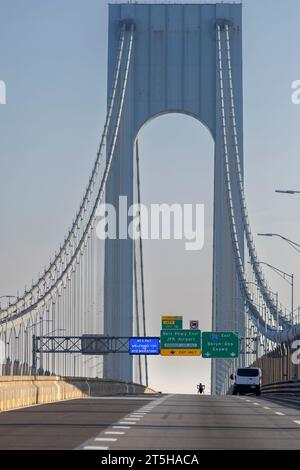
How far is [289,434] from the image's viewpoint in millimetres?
19406

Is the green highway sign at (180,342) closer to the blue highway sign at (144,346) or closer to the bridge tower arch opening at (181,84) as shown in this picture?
the blue highway sign at (144,346)

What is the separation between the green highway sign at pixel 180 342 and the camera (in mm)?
104125

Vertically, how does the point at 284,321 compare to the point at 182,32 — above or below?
below

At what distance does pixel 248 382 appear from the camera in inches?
2916

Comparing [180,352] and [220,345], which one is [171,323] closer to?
[180,352]

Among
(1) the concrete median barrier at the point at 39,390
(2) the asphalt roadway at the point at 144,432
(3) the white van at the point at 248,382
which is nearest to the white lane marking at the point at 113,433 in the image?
(2) the asphalt roadway at the point at 144,432

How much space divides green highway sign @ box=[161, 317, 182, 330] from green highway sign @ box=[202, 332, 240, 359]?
14.1ft

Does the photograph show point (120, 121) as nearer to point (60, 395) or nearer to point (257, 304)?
point (257, 304)

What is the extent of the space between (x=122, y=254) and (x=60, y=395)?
194 feet

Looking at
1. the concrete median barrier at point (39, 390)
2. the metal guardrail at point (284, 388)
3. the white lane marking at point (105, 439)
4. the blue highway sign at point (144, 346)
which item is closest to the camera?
the white lane marking at point (105, 439)

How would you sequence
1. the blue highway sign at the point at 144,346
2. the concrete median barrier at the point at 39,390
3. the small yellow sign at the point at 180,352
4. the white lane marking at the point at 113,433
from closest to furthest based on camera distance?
the white lane marking at the point at 113,433
the concrete median barrier at the point at 39,390
the blue highway sign at the point at 144,346
the small yellow sign at the point at 180,352

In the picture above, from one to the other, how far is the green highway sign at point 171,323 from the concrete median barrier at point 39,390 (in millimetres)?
46690

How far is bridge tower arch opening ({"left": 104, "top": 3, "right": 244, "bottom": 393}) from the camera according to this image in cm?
10444

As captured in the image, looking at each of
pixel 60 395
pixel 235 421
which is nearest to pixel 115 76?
pixel 60 395
